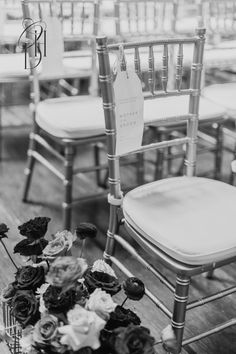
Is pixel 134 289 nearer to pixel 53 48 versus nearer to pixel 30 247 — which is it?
pixel 30 247

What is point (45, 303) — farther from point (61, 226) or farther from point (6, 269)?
point (61, 226)

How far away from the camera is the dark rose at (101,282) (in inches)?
44.7

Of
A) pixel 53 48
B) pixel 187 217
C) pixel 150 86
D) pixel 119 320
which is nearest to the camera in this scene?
pixel 119 320

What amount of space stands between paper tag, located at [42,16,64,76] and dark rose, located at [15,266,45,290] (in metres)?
0.98

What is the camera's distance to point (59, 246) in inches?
46.3

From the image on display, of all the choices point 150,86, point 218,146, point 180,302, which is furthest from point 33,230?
point 218,146

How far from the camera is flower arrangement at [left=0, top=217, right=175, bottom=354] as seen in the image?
980 millimetres

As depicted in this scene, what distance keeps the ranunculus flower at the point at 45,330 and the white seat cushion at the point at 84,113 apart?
956 mm

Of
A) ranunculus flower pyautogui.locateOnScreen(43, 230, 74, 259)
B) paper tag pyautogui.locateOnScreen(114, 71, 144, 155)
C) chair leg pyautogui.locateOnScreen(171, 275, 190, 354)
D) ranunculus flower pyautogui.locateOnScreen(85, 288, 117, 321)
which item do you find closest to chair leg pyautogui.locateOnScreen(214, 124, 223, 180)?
paper tag pyautogui.locateOnScreen(114, 71, 144, 155)

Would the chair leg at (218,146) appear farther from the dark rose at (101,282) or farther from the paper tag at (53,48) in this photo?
the dark rose at (101,282)

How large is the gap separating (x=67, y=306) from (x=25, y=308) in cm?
11

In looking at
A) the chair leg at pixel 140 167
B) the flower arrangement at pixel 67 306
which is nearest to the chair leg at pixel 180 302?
the flower arrangement at pixel 67 306

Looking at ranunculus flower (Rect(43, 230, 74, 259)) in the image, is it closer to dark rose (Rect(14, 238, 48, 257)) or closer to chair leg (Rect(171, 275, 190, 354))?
dark rose (Rect(14, 238, 48, 257))

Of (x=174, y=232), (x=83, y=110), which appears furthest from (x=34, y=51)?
(x=174, y=232)
